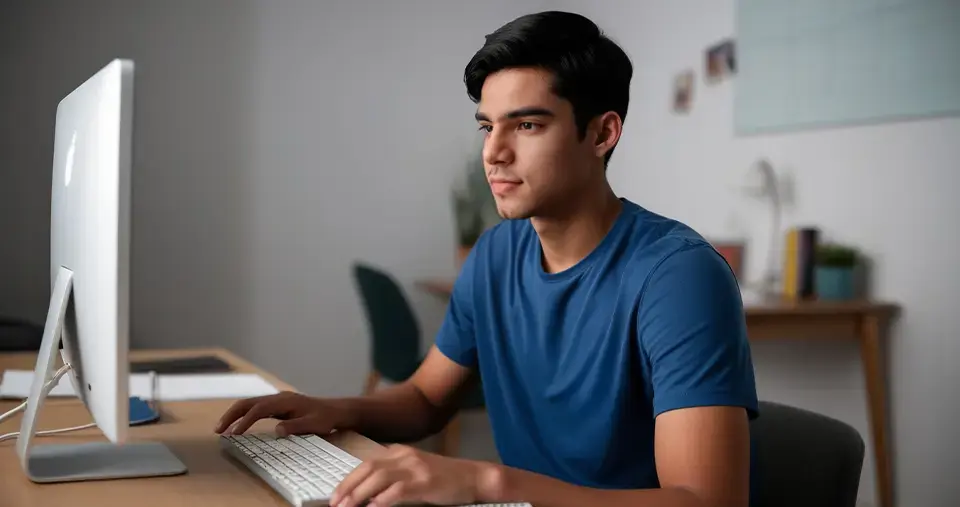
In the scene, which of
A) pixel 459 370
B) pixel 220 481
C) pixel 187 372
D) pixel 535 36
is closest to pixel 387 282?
pixel 187 372

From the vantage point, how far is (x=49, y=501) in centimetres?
97

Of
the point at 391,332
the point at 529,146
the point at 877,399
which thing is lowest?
the point at 877,399

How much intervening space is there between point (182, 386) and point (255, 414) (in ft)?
1.50

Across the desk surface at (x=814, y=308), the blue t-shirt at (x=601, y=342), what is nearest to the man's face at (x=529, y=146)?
the blue t-shirt at (x=601, y=342)

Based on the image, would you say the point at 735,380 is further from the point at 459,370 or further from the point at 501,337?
the point at 459,370

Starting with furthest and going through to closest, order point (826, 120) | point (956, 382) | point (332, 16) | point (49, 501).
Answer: point (332, 16), point (826, 120), point (956, 382), point (49, 501)

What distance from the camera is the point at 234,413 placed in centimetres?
130

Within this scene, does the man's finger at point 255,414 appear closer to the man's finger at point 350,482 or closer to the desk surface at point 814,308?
the man's finger at point 350,482

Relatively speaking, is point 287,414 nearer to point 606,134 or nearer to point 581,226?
point 581,226

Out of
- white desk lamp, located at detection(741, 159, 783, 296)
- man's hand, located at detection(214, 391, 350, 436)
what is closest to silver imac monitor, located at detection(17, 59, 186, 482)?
man's hand, located at detection(214, 391, 350, 436)

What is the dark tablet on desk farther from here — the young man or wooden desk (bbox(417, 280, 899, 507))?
wooden desk (bbox(417, 280, 899, 507))

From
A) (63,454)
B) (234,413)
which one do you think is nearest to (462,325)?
(234,413)

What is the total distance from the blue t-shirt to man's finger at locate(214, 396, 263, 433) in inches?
13.9

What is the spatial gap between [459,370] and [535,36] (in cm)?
53
